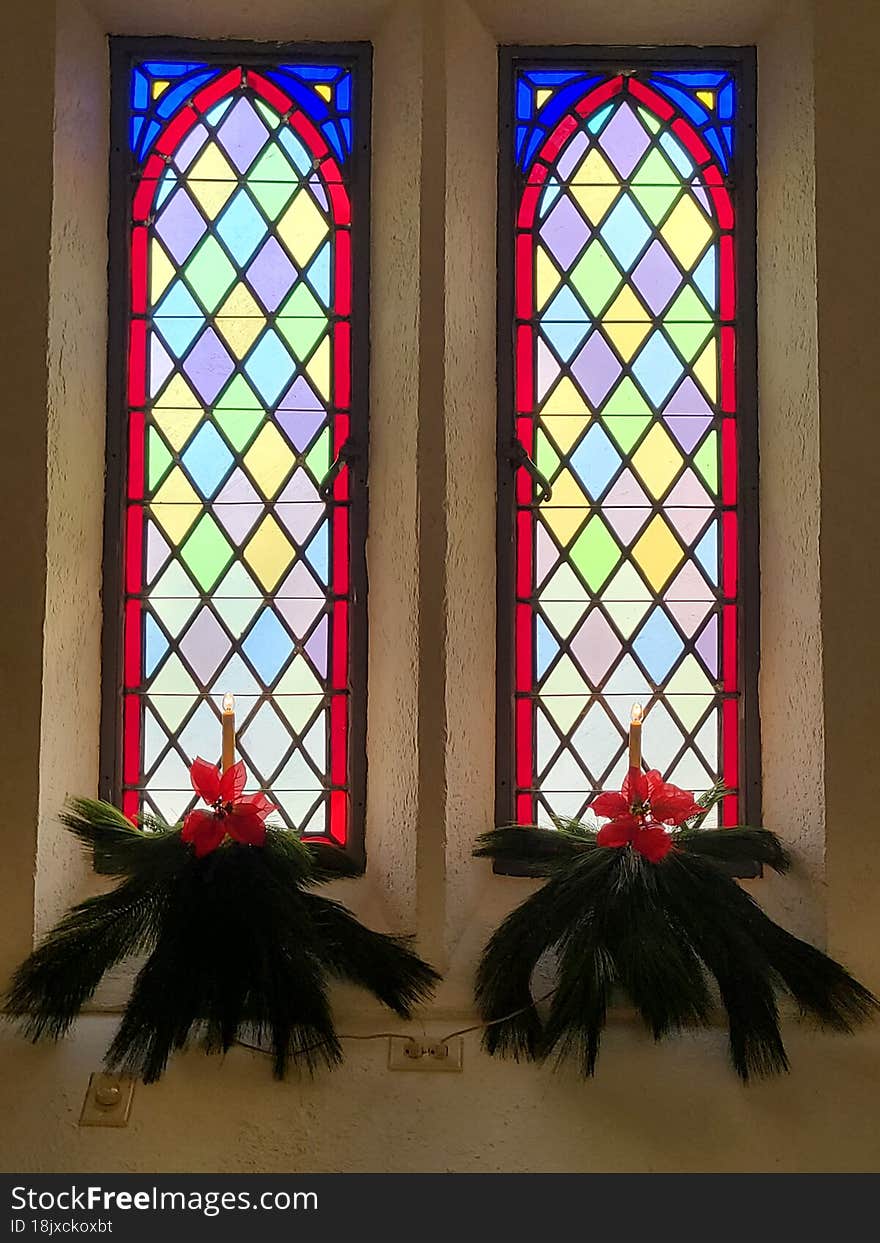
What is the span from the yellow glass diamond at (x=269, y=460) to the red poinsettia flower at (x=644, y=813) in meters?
0.81

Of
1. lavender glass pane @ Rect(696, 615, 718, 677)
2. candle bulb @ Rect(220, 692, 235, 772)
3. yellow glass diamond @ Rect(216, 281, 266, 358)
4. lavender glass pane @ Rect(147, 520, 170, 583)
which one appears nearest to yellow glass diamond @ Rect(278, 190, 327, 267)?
yellow glass diamond @ Rect(216, 281, 266, 358)

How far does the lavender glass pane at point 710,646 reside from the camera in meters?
2.36

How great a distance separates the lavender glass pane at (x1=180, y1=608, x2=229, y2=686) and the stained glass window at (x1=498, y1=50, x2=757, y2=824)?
1.64ft

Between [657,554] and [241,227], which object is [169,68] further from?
[657,554]

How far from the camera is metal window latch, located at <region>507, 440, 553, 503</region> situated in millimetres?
2334

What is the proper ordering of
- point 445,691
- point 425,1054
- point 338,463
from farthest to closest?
point 338,463 < point 445,691 < point 425,1054

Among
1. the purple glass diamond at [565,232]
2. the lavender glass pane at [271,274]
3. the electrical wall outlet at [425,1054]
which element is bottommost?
the electrical wall outlet at [425,1054]

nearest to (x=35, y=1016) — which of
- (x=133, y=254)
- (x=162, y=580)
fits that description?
(x=162, y=580)

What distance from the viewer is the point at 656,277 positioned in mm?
2400

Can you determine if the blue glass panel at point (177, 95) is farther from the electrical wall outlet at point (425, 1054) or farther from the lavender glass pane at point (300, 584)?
the electrical wall outlet at point (425, 1054)

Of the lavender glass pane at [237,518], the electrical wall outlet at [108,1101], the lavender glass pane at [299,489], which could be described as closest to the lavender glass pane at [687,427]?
the lavender glass pane at [299,489]

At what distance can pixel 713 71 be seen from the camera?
2.41 metres

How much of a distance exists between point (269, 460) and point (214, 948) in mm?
879

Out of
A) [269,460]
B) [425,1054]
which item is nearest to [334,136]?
[269,460]
